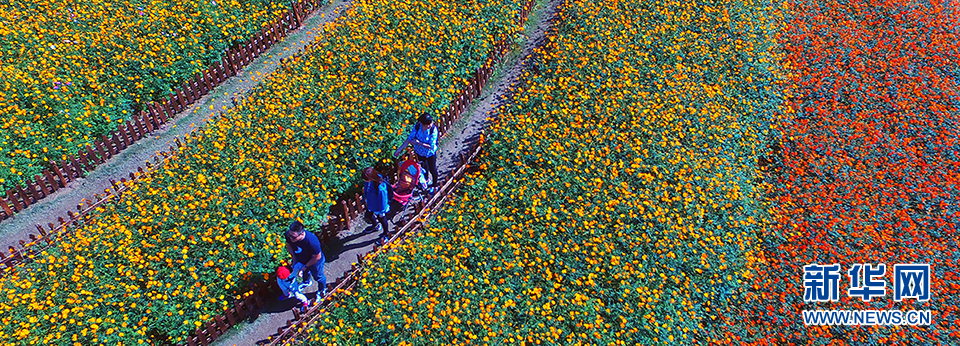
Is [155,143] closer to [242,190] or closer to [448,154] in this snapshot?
[242,190]

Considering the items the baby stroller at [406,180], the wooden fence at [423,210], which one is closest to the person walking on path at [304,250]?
the wooden fence at [423,210]

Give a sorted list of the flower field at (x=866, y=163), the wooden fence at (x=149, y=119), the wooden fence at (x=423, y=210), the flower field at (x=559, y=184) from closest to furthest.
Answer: the flower field at (x=559, y=184)
the wooden fence at (x=423, y=210)
the flower field at (x=866, y=163)
the wooden fence at (x=149, y=119)

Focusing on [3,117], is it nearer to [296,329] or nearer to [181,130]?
[181,130]

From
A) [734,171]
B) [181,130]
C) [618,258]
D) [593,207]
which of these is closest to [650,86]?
[734,171]

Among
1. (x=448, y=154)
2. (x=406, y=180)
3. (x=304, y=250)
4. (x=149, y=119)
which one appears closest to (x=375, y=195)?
(x=406, y=180)

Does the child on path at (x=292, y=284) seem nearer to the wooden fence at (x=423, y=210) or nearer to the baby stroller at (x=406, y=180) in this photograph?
the wooden fence at (x=423, y=210)
